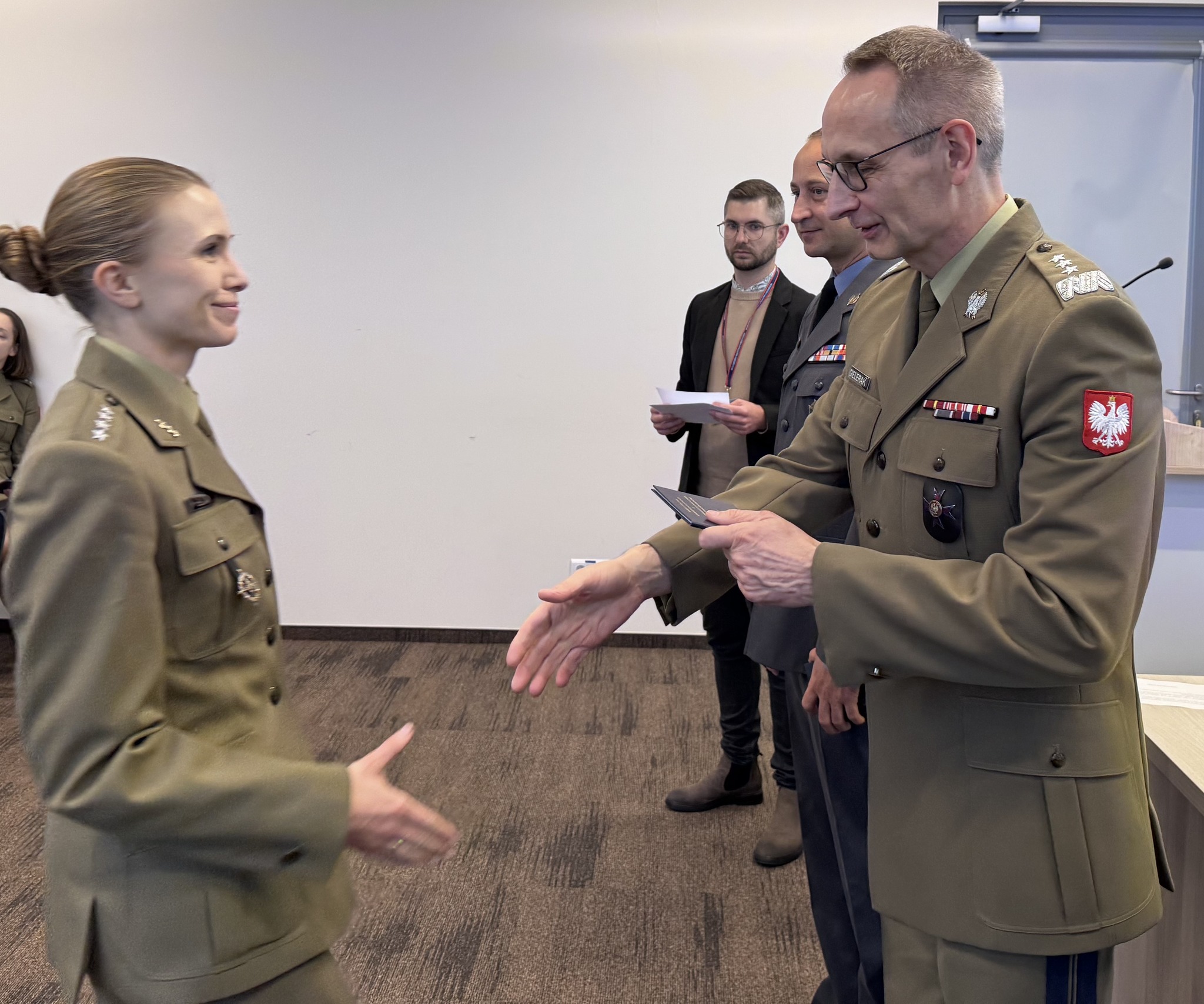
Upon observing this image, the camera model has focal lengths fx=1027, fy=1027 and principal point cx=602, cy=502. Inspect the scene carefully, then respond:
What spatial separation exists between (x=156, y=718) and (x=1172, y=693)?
1.74 m

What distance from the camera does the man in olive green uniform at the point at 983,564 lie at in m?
1.03

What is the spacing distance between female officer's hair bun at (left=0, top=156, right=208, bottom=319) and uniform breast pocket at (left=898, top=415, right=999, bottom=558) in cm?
92

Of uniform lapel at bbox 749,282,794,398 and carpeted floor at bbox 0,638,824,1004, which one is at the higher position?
uniform lapel at bbox 749,282,794,398

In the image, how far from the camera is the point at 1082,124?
4316mm

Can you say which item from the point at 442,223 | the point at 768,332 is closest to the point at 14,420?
the point at 442,223

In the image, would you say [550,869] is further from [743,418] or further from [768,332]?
[768,332]

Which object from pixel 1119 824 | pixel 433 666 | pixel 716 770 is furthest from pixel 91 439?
pixel 433 666

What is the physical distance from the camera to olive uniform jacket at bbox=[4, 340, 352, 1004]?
94 centimetres

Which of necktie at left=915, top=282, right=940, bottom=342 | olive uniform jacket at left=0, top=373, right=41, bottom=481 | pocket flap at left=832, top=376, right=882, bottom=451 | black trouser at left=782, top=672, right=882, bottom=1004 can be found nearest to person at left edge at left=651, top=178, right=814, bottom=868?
black trouser at left=782, top=672, right=882, bottom=1004

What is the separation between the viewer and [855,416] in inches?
53.9

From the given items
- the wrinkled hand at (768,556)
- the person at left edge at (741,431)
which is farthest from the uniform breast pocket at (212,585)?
the person at left edge at (741,431)

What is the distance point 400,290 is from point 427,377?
388 millimetres

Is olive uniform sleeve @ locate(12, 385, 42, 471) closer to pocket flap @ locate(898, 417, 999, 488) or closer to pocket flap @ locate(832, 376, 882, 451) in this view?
pocket flap @ locate(832, 376, 882, 451)

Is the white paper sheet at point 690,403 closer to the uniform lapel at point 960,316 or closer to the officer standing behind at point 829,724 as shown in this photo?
the officer standing behind at point 829,724
